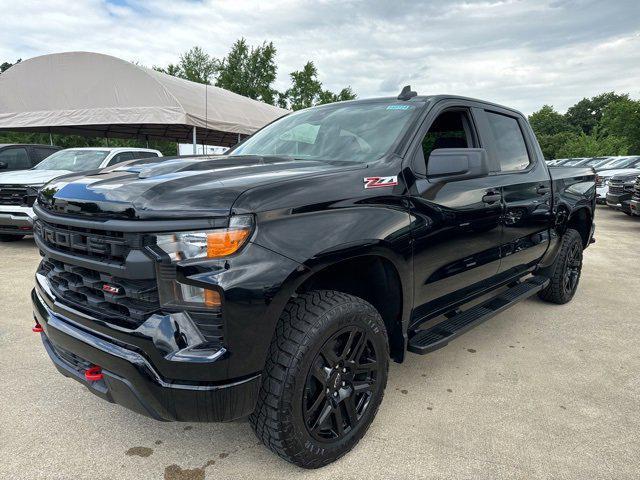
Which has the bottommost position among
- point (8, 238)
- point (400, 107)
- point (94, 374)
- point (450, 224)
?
point (8, 238)

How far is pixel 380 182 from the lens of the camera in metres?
2.23

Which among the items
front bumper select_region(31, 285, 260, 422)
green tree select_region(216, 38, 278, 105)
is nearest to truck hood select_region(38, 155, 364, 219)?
front bumper select_region(31, 285, 260, 422)

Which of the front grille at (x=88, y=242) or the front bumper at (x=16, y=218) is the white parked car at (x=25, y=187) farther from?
the front grille at (x=88, y=242)

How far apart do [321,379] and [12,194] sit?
6.86 m

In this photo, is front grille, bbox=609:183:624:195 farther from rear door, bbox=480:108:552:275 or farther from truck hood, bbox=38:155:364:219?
truck hood, bbox=38:155:364:219

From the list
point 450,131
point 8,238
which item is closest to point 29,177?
point 8,238

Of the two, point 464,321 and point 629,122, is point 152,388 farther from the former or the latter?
point 629,122

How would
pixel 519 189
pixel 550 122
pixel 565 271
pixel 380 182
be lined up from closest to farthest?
pixel 380 182 → pixel 519 189 → pixel 565 271 → pixel 550 122

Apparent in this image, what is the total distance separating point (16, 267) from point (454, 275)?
18.5 feet

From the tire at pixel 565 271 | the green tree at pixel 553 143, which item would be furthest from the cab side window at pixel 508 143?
the green tree at pixel 553 143

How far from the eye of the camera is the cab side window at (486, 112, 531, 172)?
3376mm

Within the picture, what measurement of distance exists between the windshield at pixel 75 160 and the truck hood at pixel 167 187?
6250 millimetres

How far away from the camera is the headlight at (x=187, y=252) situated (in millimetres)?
1662

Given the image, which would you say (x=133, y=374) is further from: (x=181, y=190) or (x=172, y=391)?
(x=181, y=190)
